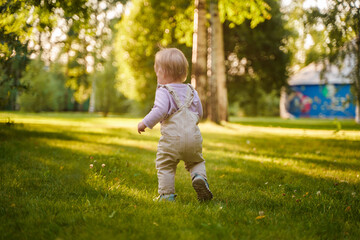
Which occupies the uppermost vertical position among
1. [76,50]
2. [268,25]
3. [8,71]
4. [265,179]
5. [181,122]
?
[268,25]

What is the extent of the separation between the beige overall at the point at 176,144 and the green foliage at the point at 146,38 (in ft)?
39.0

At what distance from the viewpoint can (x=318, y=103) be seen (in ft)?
105

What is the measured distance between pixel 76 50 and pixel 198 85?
21.0ft

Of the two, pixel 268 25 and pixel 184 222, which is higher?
pixel 268 25

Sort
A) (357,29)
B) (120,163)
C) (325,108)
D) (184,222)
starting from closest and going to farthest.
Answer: (184,222) → (120,163) → (357,29) → (325,108)

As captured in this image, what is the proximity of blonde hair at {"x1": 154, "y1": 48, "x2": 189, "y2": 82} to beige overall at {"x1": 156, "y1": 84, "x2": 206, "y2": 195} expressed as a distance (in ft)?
0.53

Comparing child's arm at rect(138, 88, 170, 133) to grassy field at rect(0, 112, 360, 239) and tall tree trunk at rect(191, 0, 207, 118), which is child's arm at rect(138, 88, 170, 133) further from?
tall tree trunk at rect(191, 0, 207, 118)

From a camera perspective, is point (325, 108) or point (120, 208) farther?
point (325, 108)

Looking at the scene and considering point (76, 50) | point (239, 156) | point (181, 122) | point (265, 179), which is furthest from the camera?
point (76, 50)

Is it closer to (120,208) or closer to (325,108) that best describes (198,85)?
(120,208)

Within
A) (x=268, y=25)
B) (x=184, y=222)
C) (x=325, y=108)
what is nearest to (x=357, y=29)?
(x=184, y=222)

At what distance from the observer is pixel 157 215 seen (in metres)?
2.54

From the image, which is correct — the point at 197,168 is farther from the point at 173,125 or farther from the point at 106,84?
the point at 106,84

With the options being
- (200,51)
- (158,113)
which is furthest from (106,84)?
(158,113)
